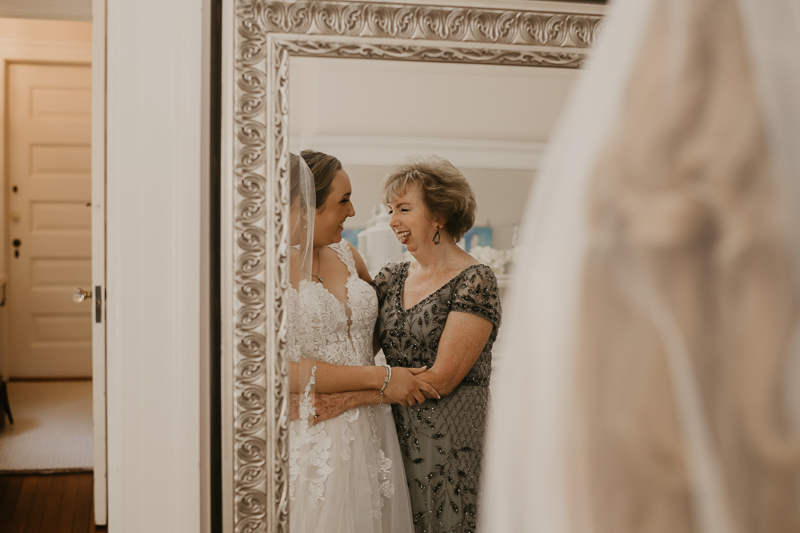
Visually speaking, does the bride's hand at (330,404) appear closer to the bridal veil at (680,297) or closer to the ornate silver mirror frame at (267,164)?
the ornate silver mirror frame at (267,164)

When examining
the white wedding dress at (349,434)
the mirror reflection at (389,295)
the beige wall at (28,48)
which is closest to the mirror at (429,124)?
the mirror reflection at (389,295)

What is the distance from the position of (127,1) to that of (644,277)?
3.74 ft

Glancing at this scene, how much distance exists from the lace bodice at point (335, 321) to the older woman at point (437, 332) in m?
0.03

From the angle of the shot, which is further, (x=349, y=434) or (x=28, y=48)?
(x=28, y=48)

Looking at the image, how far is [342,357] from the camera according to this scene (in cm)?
114

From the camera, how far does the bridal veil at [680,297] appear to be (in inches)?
17.5

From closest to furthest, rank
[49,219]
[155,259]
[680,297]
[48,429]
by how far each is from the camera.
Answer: [680,297] → [155,259] → [48,429] → [49,219]

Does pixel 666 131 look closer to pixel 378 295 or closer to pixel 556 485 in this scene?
pixel 556 485

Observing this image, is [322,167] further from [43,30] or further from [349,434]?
[43,30]

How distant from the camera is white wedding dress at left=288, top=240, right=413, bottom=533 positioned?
1.13 metres

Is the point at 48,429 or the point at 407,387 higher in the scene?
the point at 407,387

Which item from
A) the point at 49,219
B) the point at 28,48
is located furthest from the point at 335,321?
the point at 28,48

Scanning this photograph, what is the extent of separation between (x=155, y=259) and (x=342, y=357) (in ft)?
1.46

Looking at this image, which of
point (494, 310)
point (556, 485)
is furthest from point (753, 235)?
point (494, 310)
